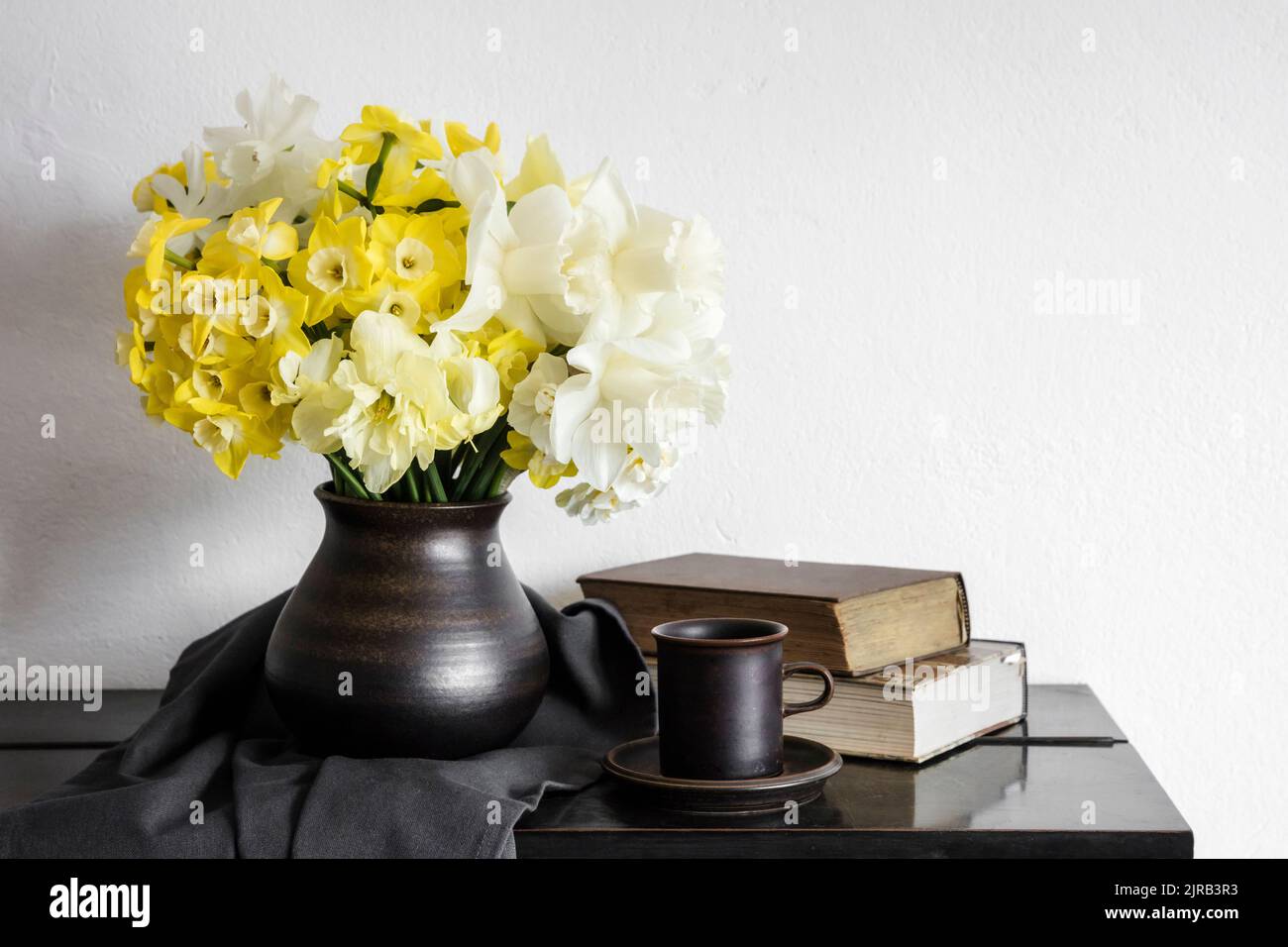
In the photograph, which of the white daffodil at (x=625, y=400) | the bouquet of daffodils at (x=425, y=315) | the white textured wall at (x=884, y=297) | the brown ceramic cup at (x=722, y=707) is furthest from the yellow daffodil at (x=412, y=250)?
the white textured wall at (x=884, y=297)

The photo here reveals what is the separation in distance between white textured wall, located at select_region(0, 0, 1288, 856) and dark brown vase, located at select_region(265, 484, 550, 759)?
0.40 m

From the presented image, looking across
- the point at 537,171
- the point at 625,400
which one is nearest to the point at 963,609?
the point at 625,400

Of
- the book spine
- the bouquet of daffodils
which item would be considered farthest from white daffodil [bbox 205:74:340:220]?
the book spine

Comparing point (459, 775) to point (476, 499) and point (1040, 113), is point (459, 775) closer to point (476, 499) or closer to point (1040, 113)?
point (476, 499)

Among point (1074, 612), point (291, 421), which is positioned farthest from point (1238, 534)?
point (291, 421)

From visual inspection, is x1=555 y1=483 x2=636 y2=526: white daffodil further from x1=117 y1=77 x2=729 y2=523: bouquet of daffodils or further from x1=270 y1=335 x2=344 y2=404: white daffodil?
x1=270 y1=335 x2=344 y2=404: white daffodil

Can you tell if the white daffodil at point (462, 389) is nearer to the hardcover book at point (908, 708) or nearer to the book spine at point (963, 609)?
the hardcover book at point (908, 708)

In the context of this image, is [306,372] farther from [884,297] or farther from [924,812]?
[884,297]

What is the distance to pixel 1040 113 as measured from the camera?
130 cm

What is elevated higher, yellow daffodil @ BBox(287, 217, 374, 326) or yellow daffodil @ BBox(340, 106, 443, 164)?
yellow daffodil @ BBox(340, 106, 443, 164)

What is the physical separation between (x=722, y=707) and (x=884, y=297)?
22.9 inches

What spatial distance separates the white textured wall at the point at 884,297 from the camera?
1.30 meters

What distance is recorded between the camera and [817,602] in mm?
1023

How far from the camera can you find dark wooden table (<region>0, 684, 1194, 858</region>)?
Answer: 0.83 m
